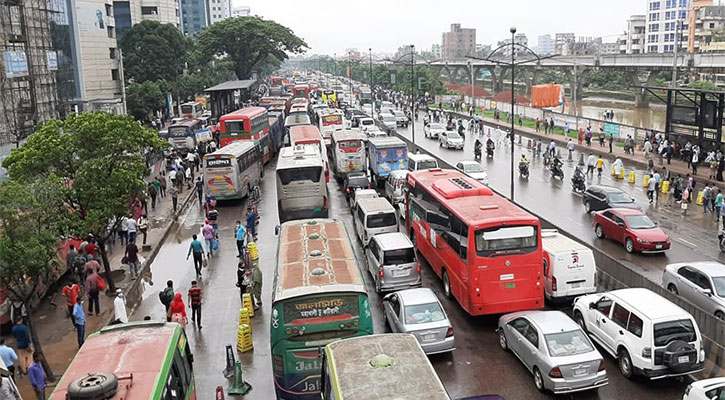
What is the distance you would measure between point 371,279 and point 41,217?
948 cm

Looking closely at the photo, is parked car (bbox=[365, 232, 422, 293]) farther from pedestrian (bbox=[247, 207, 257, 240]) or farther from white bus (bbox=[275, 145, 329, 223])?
pedestrian (bbox=[247, 207, 257, 240])

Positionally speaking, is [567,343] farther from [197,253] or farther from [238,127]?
[238,127]

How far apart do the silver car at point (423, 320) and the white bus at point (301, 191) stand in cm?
1022

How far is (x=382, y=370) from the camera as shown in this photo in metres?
8.66

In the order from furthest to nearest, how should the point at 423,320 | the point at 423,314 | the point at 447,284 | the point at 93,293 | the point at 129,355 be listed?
the point at 447,284, the point at 93,293, the point at 423,314, the point at 423,320, the point at 129,355

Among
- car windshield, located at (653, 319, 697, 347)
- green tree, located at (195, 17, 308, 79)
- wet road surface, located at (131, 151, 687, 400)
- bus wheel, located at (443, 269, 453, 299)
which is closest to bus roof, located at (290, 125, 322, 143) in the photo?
wet road surface, located at (131, 151, 687, 400)

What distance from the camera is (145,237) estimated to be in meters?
25.1

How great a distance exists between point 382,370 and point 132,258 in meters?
14.5

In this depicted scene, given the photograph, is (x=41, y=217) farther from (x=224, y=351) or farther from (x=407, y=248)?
(x=407, y=248)

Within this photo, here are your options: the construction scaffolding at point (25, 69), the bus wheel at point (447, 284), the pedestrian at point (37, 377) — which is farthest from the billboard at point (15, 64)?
the bus wheel at point (447, 284)

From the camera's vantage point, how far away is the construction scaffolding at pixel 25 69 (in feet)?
110

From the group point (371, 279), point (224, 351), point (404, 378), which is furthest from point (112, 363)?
point (371, 279)

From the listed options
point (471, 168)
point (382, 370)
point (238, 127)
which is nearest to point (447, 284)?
point (382, 370)

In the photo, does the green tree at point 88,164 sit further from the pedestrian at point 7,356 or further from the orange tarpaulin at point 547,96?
the orange tarpaulin at point 547,96
